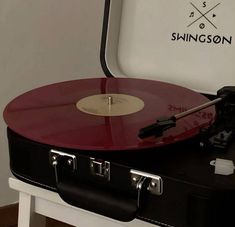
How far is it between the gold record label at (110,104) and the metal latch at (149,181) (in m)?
0.15

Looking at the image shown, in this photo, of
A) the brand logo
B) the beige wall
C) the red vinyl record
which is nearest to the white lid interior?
the brand logo

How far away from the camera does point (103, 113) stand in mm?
741

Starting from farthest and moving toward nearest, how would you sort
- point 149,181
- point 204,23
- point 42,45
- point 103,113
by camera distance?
point 42,45, point 204,23, point 103,113, point 149,181

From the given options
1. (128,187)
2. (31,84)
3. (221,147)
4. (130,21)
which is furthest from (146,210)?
(31,84)

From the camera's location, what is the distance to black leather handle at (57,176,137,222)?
607 mm

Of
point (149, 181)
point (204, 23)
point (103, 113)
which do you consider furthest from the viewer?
point (204, 23)

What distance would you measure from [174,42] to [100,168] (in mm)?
426

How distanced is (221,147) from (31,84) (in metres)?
0.72

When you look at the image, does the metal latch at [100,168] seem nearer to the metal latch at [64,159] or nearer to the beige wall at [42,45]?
the metal latch at [64,159]

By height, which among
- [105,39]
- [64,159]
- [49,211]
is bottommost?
[49,211]

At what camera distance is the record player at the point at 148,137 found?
1.96ft

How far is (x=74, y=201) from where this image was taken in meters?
0.65

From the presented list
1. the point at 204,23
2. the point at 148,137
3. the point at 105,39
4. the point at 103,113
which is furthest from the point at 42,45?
the point at 148,137

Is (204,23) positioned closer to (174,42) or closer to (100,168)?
(174,42)
